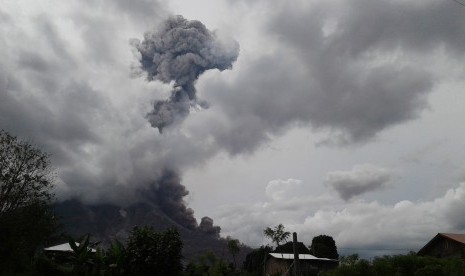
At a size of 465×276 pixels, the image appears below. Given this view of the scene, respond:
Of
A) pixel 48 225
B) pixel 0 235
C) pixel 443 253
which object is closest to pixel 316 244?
pixel 443 253

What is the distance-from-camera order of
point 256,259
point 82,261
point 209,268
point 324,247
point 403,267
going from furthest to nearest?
point 256,259 < point 324,247 < point 209,268 < point 82,261 < point 403,267

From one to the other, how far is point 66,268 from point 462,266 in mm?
22422

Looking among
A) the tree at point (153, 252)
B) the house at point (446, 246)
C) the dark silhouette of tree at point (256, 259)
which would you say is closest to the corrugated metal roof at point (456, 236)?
the house at point (446, 246)

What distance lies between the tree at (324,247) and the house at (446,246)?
1104 inches

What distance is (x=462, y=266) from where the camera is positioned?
20016 mm

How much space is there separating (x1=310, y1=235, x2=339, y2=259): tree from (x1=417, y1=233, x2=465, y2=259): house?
92.0ft

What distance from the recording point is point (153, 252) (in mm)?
24906

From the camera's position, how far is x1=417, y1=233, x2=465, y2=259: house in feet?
134

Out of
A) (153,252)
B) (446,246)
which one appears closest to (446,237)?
(446,246)

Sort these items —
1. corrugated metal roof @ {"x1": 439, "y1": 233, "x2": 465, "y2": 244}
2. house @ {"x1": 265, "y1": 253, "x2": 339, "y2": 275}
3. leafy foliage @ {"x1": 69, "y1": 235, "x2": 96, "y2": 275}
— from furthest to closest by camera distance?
house @ {"x1": 265, "y1": 253, "x2": 339, "y2": 275}
corrugated metal roof @ {"x1": 439, "y1": 233, "x2": 465, "y2": 244}
leafy foliage @ {"x1": 69, "y1": 235, "x2": 96, "y2": 275}

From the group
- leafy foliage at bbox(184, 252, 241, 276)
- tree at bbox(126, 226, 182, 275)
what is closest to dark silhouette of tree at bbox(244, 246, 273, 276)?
leafy foliage at bbox(184, 252, 241, 276)

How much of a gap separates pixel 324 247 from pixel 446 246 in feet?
109

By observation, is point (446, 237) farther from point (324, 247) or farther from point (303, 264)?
point (324, 247)

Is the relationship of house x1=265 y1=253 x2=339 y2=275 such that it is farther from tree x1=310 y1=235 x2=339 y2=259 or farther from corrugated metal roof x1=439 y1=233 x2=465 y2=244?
tree x1=310 y1=235 x2=339 y2=259
